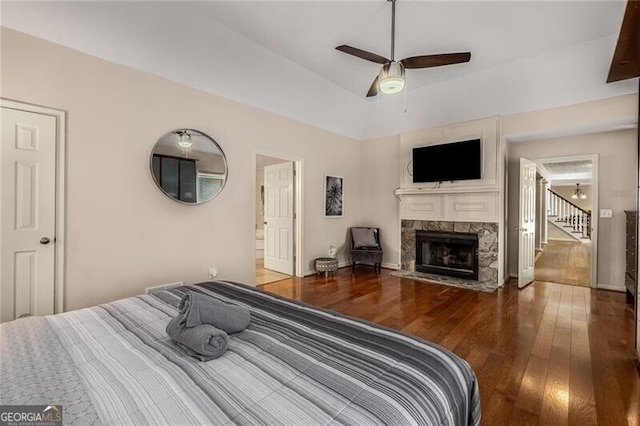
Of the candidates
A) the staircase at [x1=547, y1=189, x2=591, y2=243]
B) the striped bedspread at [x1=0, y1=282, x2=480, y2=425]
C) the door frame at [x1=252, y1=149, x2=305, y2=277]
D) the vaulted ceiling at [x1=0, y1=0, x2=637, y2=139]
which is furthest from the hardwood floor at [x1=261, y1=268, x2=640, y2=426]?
the staircase at [x1=547, y1=189, x2=591, y2=243]

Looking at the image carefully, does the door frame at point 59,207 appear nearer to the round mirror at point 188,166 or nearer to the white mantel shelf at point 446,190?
the round mirror at point 188,166

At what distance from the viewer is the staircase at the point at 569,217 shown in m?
9.97

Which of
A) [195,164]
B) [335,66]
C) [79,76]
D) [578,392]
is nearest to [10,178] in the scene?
[79,76]

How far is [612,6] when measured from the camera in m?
3.00

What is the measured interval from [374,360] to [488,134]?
4645 mm

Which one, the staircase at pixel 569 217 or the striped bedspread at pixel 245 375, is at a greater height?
the staircase at pixel 569 217

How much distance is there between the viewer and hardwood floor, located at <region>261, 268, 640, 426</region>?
1.78 m

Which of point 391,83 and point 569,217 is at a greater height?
point 391,83

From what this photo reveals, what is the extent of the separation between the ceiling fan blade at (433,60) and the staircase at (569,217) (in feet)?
32.7

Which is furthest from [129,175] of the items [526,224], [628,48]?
[526,224]

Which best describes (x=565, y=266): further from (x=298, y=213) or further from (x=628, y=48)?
(x=298, y=213)

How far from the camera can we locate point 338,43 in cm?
377

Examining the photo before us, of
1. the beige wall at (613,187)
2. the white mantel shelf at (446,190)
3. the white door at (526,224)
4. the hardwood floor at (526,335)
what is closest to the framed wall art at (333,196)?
the white mantel shelf at (446,190)

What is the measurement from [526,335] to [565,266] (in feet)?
14.2
